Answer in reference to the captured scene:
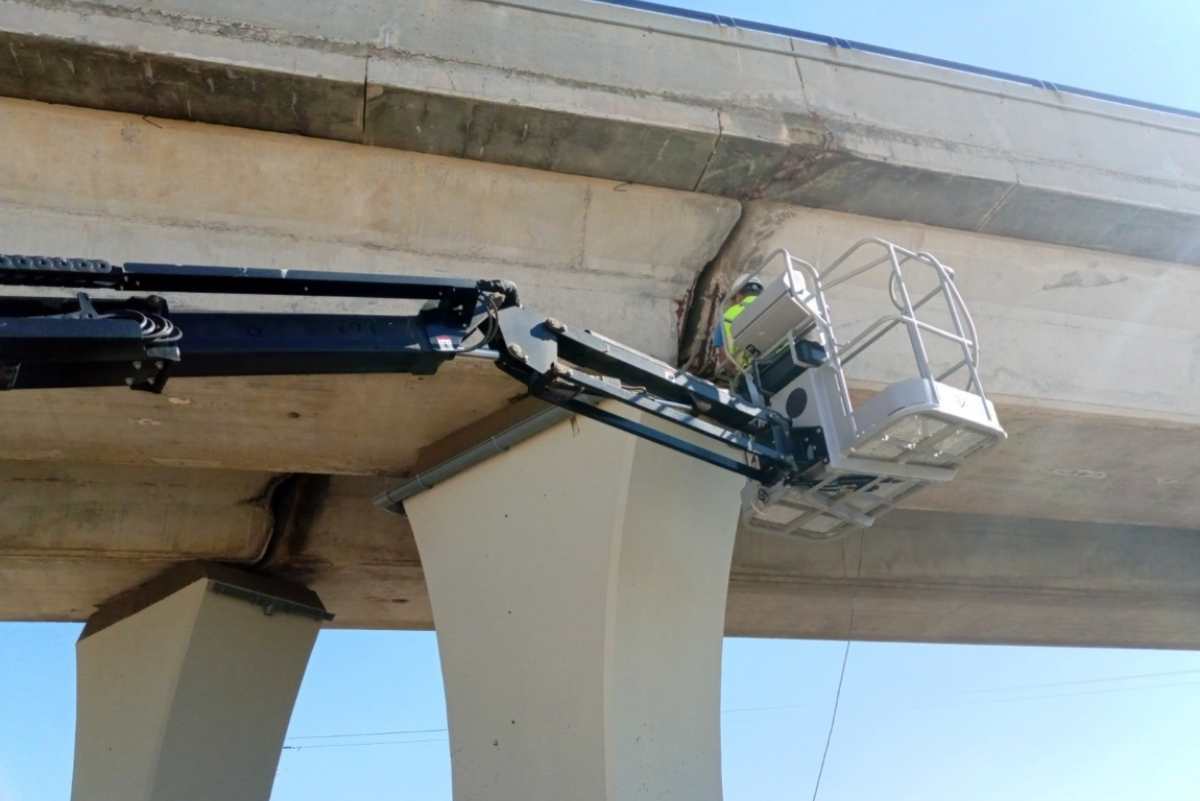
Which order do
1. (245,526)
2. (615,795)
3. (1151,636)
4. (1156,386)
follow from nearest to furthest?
(615,795) < (1156,386) < (245,526) < (1151,636)

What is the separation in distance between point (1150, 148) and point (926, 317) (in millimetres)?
2140

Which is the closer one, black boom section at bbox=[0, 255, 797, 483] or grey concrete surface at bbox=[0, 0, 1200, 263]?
black boom section at bbox=[0, 255, 797, 483]

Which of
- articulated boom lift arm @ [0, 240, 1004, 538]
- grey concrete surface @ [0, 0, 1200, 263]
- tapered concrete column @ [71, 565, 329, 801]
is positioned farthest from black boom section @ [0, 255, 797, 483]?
tapered concrete column @ [71, 565, 329, 801]

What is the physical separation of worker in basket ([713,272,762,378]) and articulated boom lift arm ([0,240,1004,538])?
0.06 metres

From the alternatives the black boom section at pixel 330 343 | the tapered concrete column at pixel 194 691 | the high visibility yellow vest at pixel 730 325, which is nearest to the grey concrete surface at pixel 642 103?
the high visibility yellow vest at pixel 730 325

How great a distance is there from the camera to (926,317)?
252 inches

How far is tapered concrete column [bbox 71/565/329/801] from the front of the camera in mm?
7668

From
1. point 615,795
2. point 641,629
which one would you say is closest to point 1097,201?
point 641,629

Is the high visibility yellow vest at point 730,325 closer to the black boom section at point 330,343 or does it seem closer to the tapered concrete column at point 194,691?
the black boom section at point 330,343

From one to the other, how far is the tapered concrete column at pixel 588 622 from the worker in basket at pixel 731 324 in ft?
2.04

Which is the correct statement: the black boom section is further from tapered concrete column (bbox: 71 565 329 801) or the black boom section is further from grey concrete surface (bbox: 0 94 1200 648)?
tapered concrete column (bbox: 71 565 329 801)

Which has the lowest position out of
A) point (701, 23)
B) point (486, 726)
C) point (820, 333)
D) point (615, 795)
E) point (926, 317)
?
point (615, 795)

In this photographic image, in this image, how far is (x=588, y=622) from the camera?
5.46m

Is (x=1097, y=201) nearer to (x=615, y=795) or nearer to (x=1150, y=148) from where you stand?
(x=1150, y=148)
